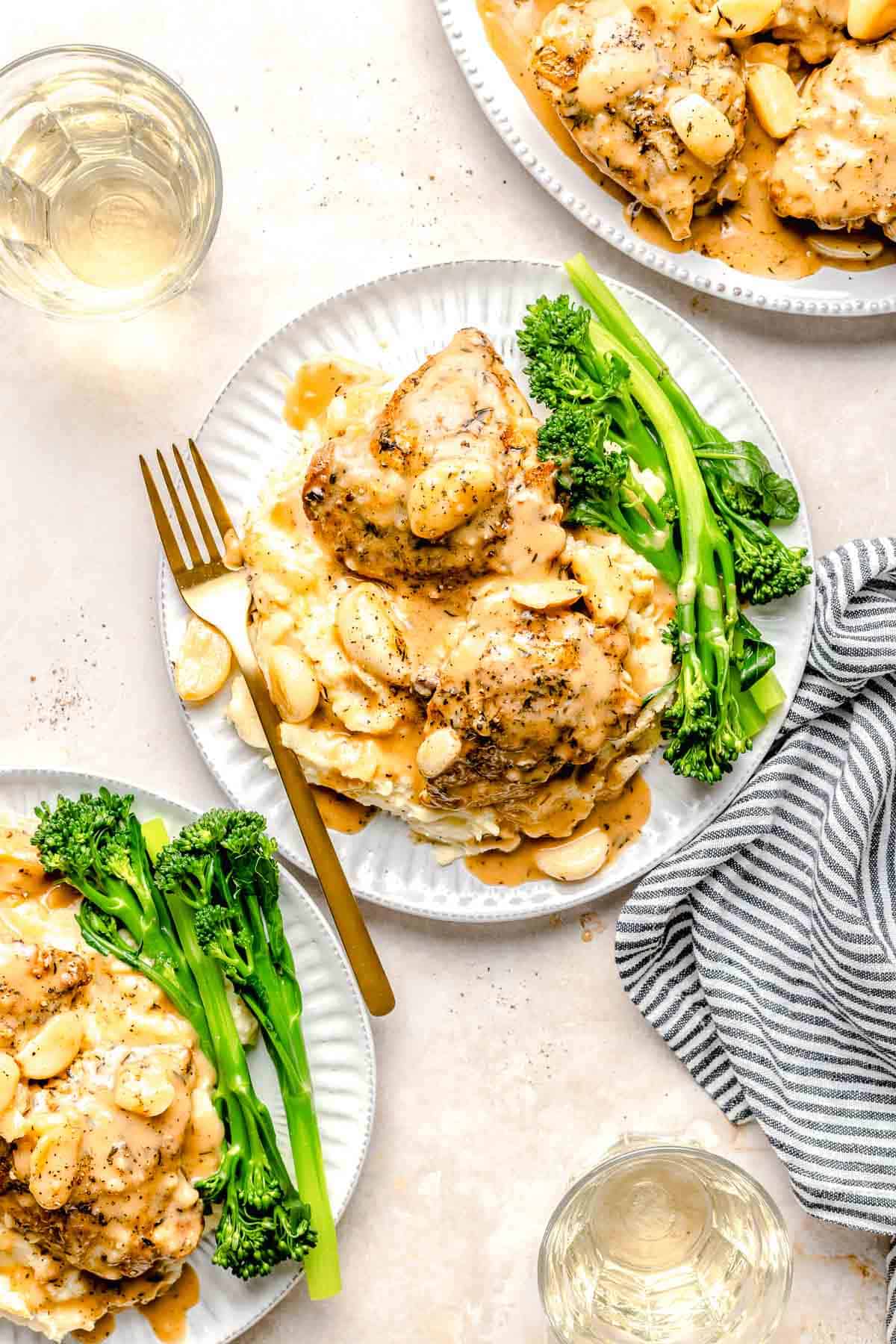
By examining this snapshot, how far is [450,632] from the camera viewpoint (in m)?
3.63

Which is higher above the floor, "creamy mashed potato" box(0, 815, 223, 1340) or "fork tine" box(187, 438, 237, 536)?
"fork tine" box(187, 438, 237, 536)

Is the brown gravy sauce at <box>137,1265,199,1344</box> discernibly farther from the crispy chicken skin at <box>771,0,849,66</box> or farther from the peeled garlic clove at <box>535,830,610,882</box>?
the crispy chicken skin at <box>771,0,849,66</box>

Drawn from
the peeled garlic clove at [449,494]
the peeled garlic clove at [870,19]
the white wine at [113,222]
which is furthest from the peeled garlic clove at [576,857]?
the peeled garlic clove at [870,19]

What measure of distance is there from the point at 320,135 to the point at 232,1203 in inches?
128

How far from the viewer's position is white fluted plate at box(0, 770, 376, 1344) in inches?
148

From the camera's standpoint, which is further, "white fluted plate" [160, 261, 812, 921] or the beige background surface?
the beige background surface

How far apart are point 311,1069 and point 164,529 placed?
1.68 m

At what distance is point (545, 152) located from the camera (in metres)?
3.87

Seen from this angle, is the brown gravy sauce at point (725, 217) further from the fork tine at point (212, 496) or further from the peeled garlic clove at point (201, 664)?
the peeled garlic clove at point (201, 664)

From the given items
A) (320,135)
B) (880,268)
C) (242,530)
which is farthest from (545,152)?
(242,530)

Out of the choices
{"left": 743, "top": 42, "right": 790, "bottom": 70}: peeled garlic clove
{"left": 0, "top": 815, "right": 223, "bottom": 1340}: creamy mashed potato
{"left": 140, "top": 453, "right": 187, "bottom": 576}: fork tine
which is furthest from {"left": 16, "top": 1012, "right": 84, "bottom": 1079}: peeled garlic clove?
{"left": 743, "top": 42, "right": 790, "bottom": 70}: peeled garlic clove

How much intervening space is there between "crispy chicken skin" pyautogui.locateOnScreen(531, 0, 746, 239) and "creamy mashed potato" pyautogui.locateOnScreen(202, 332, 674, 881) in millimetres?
722

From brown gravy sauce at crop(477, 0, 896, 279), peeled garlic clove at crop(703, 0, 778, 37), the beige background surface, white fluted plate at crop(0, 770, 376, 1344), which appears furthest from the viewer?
the beige background surface

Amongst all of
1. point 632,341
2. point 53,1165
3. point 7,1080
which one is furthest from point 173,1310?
point 632,341
